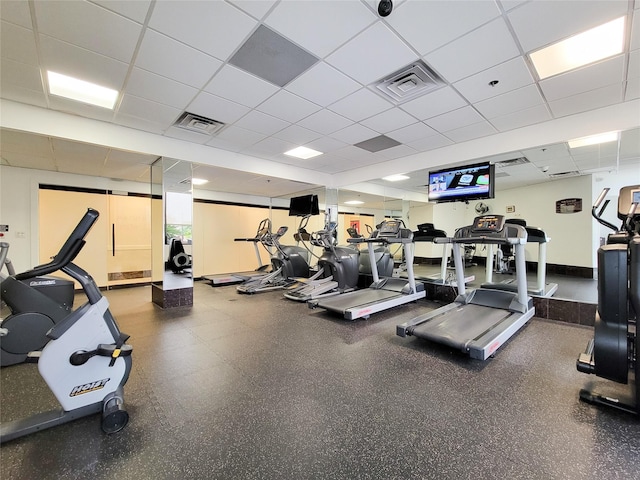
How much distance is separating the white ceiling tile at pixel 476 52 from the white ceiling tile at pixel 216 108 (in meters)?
2.53

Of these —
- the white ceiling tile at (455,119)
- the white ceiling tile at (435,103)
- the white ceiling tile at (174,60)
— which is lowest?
the white ceiling tile at (455,119)

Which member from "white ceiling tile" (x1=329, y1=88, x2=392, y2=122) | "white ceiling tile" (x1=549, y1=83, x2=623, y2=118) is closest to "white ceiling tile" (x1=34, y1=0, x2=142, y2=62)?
"white ceiling tile" (x1=329, y1=88, x2=392, y2=122)

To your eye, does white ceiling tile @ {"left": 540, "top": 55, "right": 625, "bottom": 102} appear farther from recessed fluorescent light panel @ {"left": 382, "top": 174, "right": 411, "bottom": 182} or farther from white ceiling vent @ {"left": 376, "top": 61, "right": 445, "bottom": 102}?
recessed fluorescent light panel @ {"left": 382, "top": 174, "right": 411, "bottom": 182}

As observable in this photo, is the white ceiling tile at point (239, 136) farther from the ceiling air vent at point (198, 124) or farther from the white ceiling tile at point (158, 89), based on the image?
the white ceiling tile at point (158, 89)

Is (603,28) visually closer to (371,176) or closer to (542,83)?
(542,83)

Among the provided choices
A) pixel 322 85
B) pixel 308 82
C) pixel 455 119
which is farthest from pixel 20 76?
pixel 455 119

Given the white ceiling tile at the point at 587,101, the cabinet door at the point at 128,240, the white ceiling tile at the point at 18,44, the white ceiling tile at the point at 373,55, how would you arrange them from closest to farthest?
the white ceiling tile at the point at 18,44 → the white ceiling tile at the point at 373,55 → the white ceiling tile at the point at 587,101 → the cabinet door at the point at 128,240

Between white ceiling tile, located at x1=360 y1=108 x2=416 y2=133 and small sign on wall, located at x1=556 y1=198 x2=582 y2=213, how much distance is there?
219 inches

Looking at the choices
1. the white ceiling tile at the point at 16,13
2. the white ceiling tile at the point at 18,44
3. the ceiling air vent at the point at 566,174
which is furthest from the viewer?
the ceiling air vent at the point at 566,174

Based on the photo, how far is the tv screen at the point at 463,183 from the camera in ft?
14.6

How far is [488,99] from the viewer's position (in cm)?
360

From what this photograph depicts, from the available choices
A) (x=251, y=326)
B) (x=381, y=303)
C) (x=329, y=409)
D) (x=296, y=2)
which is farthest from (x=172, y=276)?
(x=296, y=2)

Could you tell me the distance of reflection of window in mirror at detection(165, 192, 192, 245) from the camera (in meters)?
5.03

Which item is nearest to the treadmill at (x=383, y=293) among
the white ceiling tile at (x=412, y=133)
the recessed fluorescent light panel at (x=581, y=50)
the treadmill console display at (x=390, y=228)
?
the treadmill console display at (x=390, y=228)
